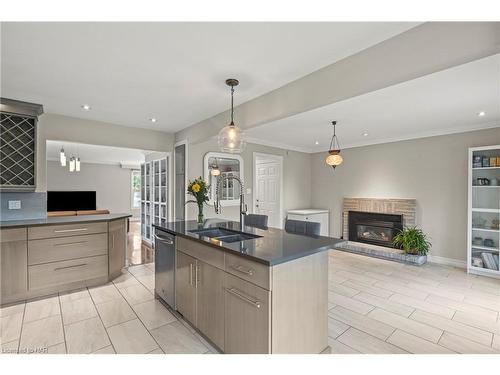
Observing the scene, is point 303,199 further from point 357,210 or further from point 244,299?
point 244,299

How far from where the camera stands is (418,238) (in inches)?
171

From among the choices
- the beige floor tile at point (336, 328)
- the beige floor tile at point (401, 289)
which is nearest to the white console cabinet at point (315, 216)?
the beige floor tile at point (401, 289)

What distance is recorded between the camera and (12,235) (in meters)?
2.80

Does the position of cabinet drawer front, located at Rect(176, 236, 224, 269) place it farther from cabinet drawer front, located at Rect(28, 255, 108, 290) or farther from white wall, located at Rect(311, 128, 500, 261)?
white wall, located at Rect(311, 128, 500, 261)

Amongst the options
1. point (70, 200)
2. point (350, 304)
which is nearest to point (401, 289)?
point (350, 304)

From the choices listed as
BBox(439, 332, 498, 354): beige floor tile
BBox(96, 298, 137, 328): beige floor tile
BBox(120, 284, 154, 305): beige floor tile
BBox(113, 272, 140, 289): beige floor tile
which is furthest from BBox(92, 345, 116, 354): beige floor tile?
BBox(439, 332, 498, 354): beige floor tile

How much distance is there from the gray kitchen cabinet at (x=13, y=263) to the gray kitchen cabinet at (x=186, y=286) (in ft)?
6.56

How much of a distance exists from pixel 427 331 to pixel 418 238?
2530 mm

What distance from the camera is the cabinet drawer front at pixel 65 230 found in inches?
116

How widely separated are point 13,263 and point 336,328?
366 centimetres

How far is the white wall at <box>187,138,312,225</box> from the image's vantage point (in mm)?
4504

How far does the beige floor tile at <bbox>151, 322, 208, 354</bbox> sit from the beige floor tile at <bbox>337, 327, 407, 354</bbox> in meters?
1.24

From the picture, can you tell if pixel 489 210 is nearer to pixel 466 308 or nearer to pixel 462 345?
pixel 466 308
